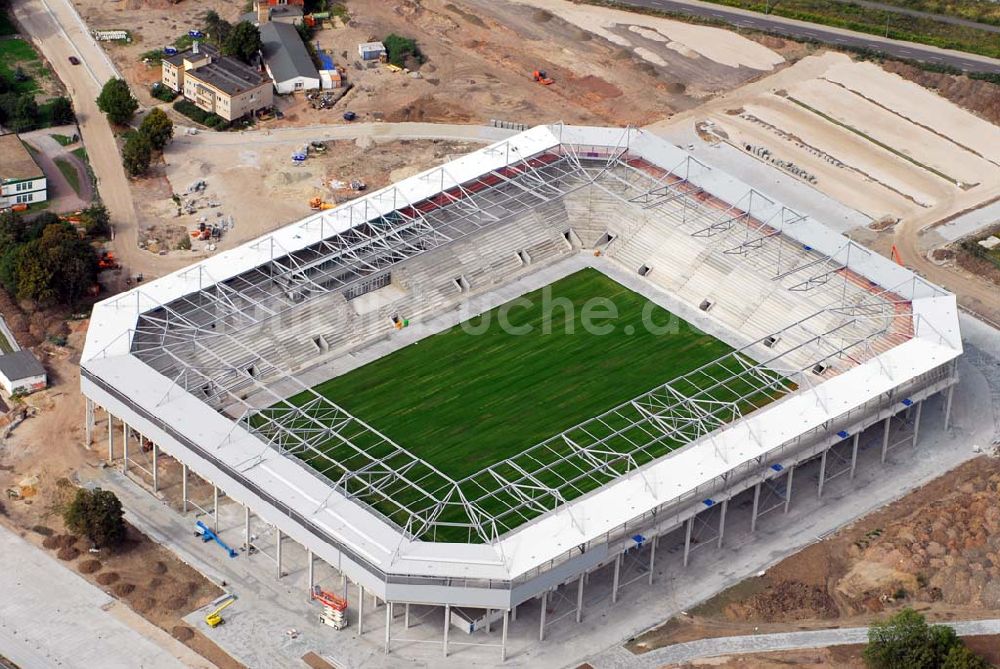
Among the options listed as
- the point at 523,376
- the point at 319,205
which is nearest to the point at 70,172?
the point at 319,205

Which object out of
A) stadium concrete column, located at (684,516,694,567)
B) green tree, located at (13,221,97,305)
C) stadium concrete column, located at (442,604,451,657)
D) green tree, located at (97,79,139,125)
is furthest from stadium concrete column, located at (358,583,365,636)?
green tree, located at (97,79,139,125)

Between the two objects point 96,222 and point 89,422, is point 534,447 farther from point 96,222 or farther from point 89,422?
point 96,222

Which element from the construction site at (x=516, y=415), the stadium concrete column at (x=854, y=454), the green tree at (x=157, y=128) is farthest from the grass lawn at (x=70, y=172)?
the stadium concrete column at (x=854, y=454)

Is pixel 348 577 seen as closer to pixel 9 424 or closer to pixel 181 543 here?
pixel 181 543

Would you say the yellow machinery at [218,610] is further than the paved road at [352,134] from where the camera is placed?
No

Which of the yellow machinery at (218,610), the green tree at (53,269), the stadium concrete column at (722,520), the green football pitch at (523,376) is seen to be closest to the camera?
the yellow machinery at (218,610)

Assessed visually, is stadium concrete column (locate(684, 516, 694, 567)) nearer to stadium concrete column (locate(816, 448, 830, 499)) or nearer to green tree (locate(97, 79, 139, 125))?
stadium concrete column (locate(816, 448, 830, 499))

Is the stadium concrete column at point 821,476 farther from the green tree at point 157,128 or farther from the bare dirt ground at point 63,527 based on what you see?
the green tree at point 157,128

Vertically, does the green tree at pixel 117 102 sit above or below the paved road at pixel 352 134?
above
